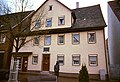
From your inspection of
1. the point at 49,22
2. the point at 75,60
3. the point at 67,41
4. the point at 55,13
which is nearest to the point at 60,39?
the point at 67,41

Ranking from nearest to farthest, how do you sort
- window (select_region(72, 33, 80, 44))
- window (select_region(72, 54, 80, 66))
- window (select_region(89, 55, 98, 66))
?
window (select_region(89, 55, 98, 66)) < window (select_region(72, 54, 80, 66)) < window (select_region(72, 33, 80, 44))

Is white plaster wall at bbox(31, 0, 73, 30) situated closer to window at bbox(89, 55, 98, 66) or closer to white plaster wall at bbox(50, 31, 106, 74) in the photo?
white plaster wall at bbox(50, 31, 106, 74)

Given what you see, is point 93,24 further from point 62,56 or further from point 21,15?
point 21,15

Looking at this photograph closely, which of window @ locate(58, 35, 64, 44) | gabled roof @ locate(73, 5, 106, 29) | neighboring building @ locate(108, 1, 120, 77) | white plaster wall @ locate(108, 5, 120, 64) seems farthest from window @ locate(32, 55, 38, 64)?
white plaster wall @ locate(108, 5, 120, 64)

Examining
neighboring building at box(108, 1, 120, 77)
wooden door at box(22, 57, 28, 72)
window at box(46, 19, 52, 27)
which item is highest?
window at box(46, 19, 52, 27)

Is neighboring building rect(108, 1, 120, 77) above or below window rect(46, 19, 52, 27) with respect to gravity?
below

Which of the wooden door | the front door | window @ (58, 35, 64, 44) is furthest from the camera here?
the wooden door

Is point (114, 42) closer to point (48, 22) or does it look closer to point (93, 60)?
point (93, 60)

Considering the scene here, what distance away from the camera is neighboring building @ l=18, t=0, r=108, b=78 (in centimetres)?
2075

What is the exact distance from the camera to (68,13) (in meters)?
23.8

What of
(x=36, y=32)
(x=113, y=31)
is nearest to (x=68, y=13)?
(x=36, y=32)

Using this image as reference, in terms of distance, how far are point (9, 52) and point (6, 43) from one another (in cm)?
163

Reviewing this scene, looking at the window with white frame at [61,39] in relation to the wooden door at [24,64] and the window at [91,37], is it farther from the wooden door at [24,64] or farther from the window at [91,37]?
the wooden door at [24,64]

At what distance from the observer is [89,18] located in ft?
77.8
